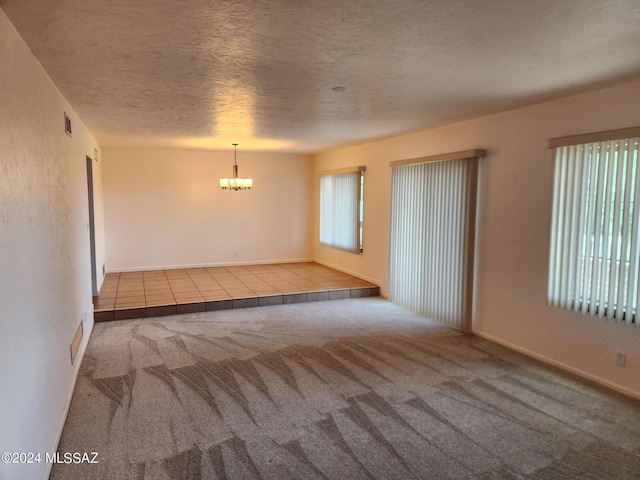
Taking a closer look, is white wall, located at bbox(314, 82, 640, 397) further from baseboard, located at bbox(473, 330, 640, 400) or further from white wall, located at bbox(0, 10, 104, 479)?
white wall, located at bbox(0, 10, 104, 479)

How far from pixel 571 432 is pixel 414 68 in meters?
2.63

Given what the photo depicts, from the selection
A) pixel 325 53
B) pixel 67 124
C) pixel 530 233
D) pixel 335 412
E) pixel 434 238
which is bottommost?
pixel 335 412

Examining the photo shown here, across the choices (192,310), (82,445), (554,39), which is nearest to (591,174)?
(554,39)

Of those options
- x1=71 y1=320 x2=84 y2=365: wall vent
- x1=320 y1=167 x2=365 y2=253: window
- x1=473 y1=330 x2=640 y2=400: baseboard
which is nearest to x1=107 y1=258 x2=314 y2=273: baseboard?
x1=320 y1=167 x2=365 y2=253: window

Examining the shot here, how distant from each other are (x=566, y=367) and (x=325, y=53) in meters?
3.34

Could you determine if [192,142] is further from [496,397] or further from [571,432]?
[571,432]

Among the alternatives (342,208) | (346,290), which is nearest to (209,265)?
(342,208)

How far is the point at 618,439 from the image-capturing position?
8.61ft

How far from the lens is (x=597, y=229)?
131 inches

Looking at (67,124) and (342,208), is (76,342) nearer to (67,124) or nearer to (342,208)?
A: (67,124)

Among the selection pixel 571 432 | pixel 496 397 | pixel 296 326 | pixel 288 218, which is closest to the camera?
pixel 571 432

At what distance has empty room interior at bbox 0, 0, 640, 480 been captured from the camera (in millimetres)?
2076

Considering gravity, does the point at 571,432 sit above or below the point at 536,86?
below

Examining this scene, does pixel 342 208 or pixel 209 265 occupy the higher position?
pixel 342 208
